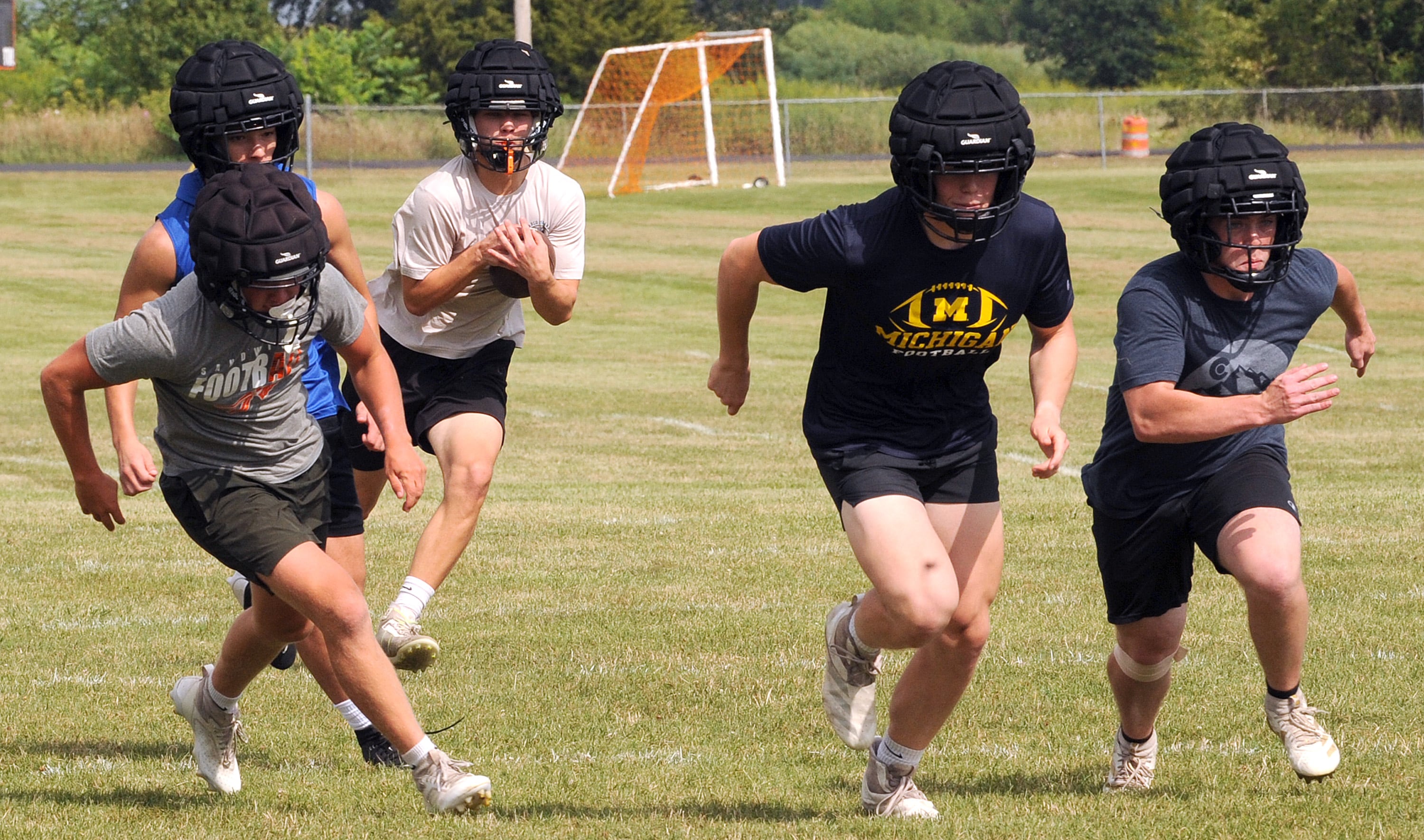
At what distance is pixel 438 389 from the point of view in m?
6.82

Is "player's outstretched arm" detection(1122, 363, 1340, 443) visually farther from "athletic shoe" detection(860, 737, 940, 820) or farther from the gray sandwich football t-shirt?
the gray sandwich football t-shirt

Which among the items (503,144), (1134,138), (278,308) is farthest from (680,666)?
(1134,138)

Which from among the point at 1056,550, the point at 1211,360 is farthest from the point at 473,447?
the point at 1056,550

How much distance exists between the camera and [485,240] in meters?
6.47

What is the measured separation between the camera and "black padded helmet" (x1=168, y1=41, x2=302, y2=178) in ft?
17.5

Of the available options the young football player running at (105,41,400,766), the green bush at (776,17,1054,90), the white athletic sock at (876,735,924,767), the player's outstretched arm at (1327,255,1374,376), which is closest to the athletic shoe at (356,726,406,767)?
the young football player running at (105,41,400,766)

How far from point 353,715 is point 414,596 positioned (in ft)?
1.91

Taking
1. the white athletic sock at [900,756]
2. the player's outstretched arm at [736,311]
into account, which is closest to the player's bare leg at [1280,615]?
the white athletic sock at [900,756]

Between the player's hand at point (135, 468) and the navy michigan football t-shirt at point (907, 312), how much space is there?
1793mm

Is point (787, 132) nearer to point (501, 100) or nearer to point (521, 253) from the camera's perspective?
point (501, 100)

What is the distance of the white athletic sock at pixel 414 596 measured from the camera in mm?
6066

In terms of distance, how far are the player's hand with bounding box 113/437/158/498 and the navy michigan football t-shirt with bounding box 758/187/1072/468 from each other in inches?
70.6

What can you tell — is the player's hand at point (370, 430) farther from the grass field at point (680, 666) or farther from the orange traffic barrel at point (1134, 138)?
the orange traffic barrel at point (1134, 138)

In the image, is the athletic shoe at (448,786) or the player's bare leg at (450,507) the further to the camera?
the player's bare leg at (450,507)
